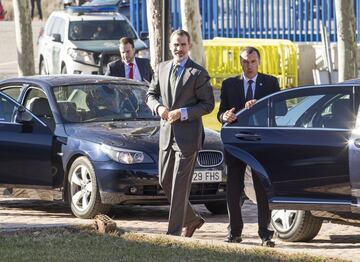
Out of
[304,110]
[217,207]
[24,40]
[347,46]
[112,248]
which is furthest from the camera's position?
[24,40]

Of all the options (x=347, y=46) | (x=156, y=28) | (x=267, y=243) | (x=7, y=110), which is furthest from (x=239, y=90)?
(x=347, y=46)

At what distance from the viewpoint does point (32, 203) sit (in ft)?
52.2

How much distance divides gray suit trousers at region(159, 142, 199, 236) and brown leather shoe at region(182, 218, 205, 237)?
14cm

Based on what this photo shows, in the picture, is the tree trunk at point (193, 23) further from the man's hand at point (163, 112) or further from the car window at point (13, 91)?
the man's hand at point (163, 112)

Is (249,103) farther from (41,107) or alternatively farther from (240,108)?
(41,107)

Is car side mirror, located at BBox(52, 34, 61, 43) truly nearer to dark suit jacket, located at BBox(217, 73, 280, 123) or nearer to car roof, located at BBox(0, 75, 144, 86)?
car roof, located at BBox(0, 75, 144, 86)

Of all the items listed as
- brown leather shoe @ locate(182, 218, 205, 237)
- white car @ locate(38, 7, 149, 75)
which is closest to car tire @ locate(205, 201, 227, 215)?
brown leather shoe @ locate(182, 218, 205, 237)

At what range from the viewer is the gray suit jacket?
11727 mm

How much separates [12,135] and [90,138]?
102 cm

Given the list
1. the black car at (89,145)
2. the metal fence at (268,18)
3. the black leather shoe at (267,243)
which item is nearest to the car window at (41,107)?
the black car at (89,145)

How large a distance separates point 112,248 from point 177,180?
3.95ft

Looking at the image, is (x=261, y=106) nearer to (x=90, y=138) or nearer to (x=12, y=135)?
(x=90, y=138)

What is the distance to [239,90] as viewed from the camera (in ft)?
39.9

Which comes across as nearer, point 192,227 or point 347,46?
point 192,227
